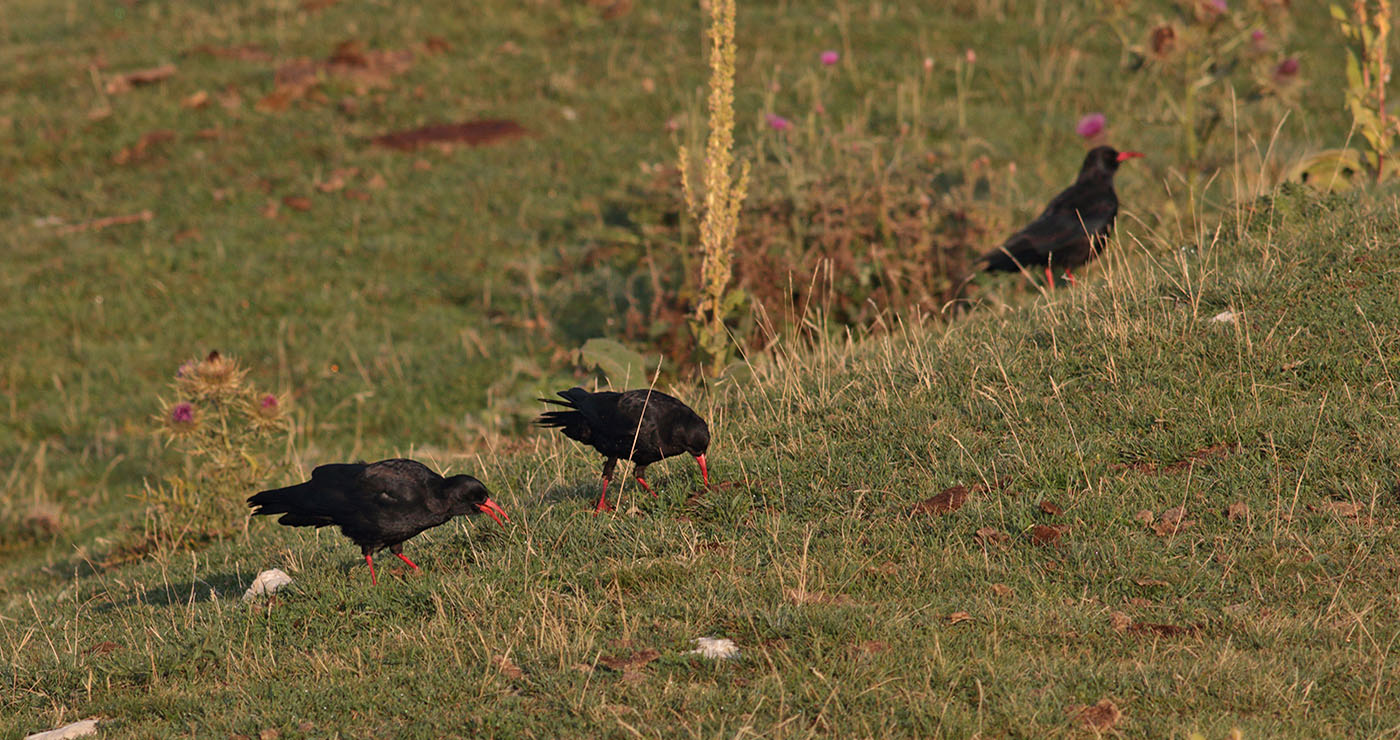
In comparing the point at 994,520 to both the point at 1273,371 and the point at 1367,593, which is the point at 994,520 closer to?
the point at 1367,593

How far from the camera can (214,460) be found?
868cm

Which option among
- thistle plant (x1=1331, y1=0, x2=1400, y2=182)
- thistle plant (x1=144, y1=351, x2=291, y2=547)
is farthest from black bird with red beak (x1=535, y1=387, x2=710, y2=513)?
thistle plant (x1=1331, y1=0, x2=1400, y2=182)

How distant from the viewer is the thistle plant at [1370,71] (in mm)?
9742

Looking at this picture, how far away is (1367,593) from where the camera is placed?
4941mm

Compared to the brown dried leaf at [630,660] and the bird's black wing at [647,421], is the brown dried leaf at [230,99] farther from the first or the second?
the brown dried leaf at [630,660]

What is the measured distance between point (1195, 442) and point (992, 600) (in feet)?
5.78

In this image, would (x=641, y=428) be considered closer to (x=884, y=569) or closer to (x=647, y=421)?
(x=647, y=421)

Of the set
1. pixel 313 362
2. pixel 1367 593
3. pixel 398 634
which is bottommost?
pixel 313 362

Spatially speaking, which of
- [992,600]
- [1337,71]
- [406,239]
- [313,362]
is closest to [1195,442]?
[992,600]

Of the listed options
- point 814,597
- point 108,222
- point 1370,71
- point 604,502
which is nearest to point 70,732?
point 604,502

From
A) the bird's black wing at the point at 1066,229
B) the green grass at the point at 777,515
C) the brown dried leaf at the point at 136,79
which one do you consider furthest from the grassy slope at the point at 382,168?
the bird's black wing at the point at 1066,229

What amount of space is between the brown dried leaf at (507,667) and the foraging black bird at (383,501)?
121cm

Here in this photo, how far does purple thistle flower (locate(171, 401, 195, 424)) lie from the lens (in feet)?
27.2

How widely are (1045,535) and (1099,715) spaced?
1.42 m
